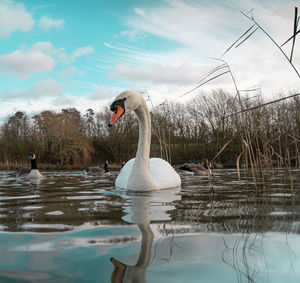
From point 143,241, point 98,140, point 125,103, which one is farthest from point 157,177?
point 98,140

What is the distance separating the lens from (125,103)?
5141mm

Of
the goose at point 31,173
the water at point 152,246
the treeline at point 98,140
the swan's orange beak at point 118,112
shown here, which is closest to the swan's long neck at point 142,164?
the swan's orange beak at point 118,112

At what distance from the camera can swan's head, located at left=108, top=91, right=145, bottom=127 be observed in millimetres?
4941

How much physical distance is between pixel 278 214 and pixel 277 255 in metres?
1.40

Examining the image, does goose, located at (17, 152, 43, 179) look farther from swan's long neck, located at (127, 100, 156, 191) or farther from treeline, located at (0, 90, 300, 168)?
treeline, located at (0, 90, 300, 168)

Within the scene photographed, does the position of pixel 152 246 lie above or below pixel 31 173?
below

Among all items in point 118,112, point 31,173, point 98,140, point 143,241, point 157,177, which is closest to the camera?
point 143,241

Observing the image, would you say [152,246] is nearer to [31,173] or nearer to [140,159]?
[140,159]

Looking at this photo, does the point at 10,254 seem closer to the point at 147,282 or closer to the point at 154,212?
the point at 147,282

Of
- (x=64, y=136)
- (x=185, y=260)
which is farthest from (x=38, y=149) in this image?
(x=185, y=260)

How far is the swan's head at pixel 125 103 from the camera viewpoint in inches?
195

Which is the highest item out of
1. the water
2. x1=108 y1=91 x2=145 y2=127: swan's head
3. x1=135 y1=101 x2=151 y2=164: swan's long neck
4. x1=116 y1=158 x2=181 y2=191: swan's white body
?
x1=108 y1=91 x2=145 y2=127: swan's head

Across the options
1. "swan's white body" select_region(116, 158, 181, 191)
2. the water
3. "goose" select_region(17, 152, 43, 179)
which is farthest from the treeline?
the water

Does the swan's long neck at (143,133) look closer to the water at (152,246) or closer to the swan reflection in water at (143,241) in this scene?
the swan reflection in water at (143,241)
